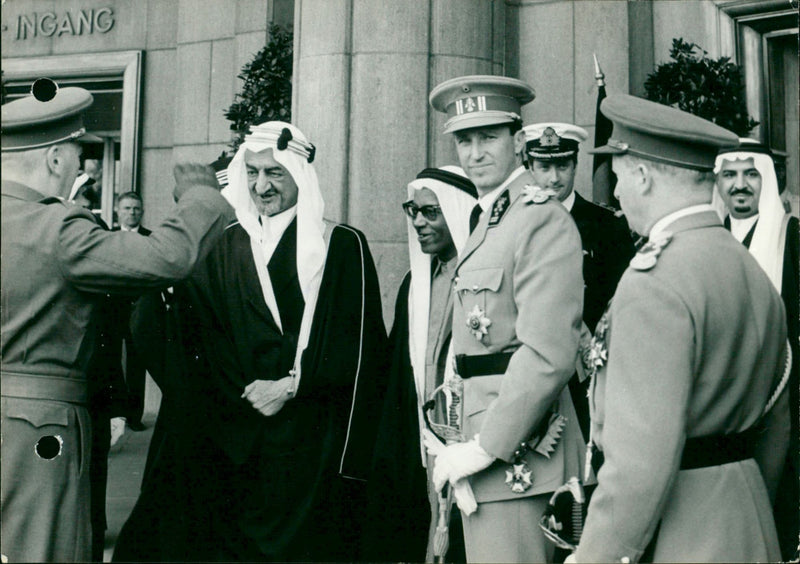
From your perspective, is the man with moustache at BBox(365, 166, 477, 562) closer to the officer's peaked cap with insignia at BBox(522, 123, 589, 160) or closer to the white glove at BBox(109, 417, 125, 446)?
the officer's peaked cap with insignia at BBox(522, 123, 589, 160)

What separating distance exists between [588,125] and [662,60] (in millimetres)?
690

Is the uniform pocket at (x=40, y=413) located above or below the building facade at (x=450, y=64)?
below

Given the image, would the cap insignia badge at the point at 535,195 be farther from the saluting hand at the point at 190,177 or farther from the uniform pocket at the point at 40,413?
the uniform pocket at the point at 40,413

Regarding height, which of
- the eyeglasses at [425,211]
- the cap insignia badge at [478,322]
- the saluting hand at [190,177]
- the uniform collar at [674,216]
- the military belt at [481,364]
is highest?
the eyeglasses at [425,211]

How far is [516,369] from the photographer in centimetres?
303

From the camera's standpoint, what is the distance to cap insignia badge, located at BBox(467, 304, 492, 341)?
3.26 m

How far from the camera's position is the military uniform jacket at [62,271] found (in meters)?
3.18

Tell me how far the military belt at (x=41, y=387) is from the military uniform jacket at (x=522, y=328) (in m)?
1.35

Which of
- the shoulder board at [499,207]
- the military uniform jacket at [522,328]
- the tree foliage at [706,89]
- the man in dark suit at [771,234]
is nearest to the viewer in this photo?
the military uniform jacket at [522,328]

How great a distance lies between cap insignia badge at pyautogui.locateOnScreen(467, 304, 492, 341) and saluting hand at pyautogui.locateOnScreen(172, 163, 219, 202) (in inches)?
41.3

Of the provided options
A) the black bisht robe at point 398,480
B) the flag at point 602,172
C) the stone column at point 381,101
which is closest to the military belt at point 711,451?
the black bisht robe at point 398,480

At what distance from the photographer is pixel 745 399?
245cm

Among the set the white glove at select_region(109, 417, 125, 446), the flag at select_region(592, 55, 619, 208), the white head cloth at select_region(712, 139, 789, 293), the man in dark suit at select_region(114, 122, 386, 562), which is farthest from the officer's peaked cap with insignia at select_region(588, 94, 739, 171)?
the flag at select_region(592, 55, 619, 208)

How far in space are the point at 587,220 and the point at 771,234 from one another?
0.90 metres
